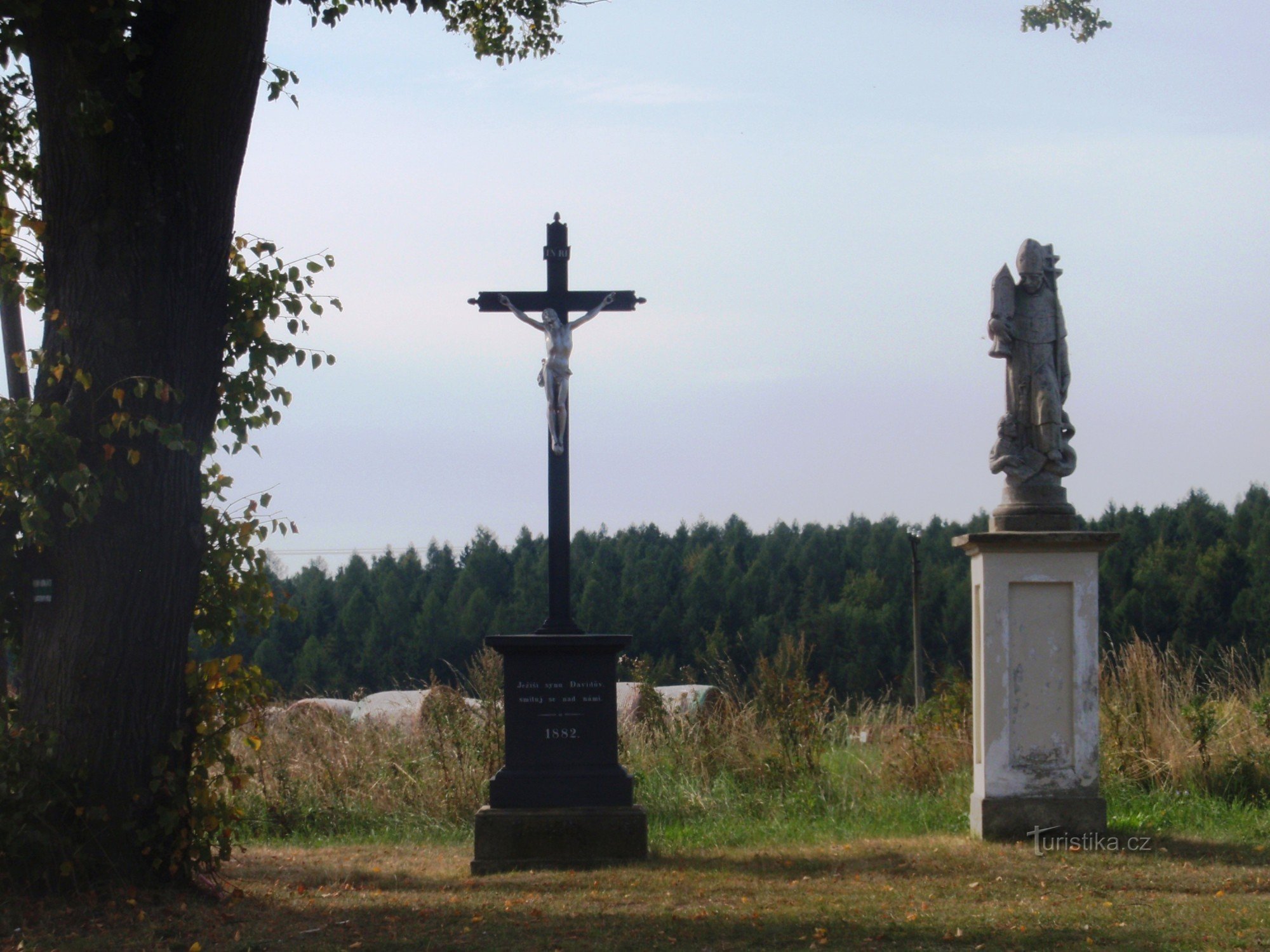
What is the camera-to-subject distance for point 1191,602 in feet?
122

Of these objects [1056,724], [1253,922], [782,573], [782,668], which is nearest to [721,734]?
[782,668]

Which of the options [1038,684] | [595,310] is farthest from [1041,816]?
[595,310]

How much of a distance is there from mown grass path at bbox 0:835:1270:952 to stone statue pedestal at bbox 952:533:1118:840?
41 cm

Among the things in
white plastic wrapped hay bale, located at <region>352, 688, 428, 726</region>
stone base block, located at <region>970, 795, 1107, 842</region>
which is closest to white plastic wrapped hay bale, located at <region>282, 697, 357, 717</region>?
white plastic wrapped hay bale, located at <region>352, 688, 428, 726</region>

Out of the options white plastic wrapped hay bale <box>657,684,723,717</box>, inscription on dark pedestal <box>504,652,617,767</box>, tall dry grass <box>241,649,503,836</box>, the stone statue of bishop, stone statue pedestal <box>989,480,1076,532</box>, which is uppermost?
the stone statue of bishop

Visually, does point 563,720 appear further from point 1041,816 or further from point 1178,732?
point 1178,732

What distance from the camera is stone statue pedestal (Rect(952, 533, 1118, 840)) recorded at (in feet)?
28.4

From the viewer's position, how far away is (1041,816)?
8625mm

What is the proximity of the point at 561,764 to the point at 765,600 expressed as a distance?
35.6 m

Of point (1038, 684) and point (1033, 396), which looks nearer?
point (1038, 684)

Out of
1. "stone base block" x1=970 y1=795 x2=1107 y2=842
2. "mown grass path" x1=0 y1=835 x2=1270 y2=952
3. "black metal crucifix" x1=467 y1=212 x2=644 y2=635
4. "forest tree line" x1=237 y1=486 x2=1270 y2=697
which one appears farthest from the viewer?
"forest tree line" x1=237 y1=486 x2=1270 y2=697

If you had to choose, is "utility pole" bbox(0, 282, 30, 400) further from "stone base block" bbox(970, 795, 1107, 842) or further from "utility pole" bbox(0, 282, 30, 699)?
"stone base block" bbox(970, 795, 1107, 842)

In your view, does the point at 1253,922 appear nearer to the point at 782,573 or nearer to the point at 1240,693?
the point at 1240,693

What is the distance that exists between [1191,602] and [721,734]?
28.6 m
